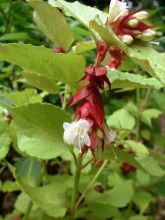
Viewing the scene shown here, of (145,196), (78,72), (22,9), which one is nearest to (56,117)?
(78,72)

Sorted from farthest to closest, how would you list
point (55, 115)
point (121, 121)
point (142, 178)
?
1. point (142, 178)
2. point (121, 121)
3. point (55, 115)

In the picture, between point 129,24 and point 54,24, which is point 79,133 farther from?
point 54,24

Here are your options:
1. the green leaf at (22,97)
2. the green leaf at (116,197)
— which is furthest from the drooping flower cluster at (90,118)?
the green leaf at (116,197)

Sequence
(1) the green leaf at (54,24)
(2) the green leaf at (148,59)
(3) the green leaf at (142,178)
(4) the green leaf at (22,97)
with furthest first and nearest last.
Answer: (3) the green leaf at (142,178) → (4) the green leaf at (22,97) → (1) the green leaf at (54,24) → (2) the green leaf at (148,59)

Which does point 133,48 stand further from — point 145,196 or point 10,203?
point 10,203

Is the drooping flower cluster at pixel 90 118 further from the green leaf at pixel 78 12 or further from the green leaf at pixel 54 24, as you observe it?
the green leaf at pixel 54 24

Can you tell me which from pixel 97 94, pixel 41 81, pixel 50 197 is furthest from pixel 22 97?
pixel 97 94
